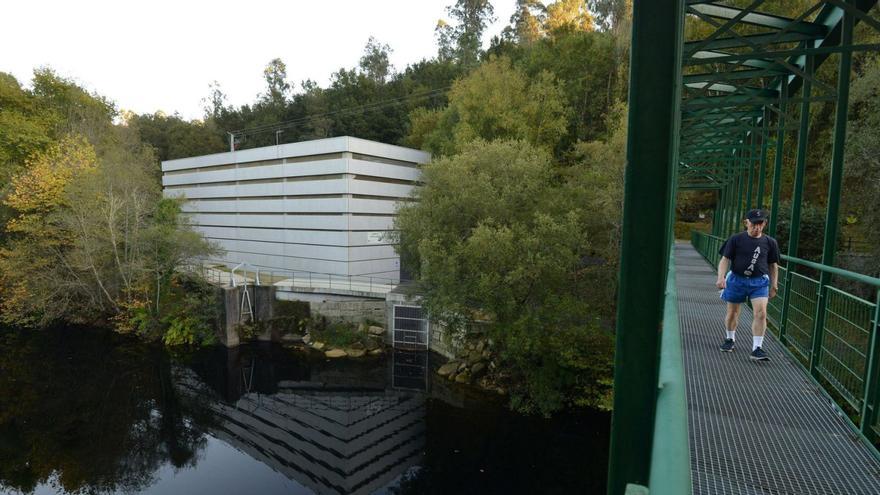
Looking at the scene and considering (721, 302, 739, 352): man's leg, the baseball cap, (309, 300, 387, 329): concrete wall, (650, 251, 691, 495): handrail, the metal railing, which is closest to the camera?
(650, 251, 691, 495): handrail

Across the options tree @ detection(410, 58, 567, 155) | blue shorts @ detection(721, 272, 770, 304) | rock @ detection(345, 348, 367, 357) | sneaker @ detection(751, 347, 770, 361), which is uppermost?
tree @ detection(410, 58, 567, 155)

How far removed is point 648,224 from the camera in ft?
4.05

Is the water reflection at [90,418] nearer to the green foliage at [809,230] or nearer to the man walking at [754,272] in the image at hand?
the man walking at [754,272]

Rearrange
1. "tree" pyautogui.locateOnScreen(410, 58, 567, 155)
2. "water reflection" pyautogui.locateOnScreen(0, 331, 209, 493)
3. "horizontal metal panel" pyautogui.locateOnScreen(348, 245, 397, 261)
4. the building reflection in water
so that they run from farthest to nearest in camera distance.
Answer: "horizontal metal panel" pyautogui.locateOnScreen(348, 245, 397, 261), "tree" pyautogui.locateOnScreen(410, 58, 567, 155), "water reflection" pyautogui.locateOnScreen(0, 331, 209, 493), the building reflection in water

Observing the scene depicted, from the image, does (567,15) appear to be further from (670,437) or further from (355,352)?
(670,437)

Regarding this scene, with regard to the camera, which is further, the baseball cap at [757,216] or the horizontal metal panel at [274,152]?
the horizontal metal panel at [274,152]

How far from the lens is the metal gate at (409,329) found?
18516 millimetres

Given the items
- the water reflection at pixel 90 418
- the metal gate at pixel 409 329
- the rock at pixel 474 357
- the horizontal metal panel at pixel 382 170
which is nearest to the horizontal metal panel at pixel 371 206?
the horizontal metal panel at pixel 382 170

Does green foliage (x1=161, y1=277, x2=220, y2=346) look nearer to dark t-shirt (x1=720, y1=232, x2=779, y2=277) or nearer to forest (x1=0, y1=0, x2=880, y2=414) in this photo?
forest (x1=0, y1=0, x2=880, y2=414)

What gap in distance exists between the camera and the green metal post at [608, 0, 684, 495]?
1207 mm

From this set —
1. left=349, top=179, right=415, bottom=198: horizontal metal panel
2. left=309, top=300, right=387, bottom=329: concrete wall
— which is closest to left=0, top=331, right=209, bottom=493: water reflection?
left=309, top=300, right=387, bottom=329: concrete wall

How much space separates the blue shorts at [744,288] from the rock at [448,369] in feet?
40.4

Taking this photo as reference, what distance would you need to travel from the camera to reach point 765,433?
304 centimetres

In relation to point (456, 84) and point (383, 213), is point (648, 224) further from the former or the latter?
point (456, 84)
